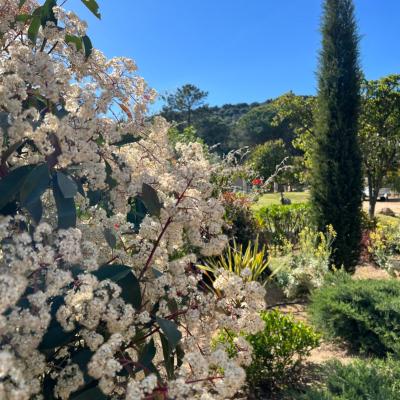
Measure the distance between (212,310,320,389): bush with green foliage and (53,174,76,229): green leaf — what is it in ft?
8.51

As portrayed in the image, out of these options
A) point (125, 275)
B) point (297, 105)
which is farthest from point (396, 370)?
point (297, 105)

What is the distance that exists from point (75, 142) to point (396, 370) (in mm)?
2400

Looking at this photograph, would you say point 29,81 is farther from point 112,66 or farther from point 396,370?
point 396,370

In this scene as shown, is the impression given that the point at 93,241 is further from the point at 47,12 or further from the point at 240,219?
the point at 240,219

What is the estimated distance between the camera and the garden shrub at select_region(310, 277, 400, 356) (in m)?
→ 3.63

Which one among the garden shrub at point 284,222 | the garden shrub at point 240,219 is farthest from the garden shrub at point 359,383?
the garden shrub at point 284,222

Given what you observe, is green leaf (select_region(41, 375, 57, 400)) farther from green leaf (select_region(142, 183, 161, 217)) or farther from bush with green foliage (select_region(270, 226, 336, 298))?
bush with green foliage (select_region(270, 226, 336, 298))

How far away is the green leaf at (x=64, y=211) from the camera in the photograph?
0.97 meters

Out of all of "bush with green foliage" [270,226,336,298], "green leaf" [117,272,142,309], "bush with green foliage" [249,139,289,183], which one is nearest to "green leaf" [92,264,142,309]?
"green leaf" [117,272,142,309]

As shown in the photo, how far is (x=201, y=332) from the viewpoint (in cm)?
118

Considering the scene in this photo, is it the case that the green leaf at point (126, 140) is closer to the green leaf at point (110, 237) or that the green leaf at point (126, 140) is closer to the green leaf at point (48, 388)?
the green leaf at point (110, 237)

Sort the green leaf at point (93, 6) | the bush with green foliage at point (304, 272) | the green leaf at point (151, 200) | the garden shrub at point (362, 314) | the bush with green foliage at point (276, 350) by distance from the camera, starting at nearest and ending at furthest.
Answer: the green leaf at point (151, 200), the green leaf at point (93, 6), the bush with green foliage at point (276, 350), the garden shrub at point (362, 314), the bush with green foliage at point (304, 272)

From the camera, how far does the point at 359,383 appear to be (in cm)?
236

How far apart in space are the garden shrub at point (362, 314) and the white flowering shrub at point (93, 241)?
2924mm
